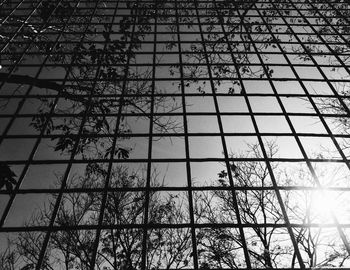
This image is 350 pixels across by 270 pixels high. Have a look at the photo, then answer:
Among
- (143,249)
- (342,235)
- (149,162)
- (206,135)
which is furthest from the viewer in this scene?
(206,135)

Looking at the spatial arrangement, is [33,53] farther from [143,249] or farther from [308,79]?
[308,79]

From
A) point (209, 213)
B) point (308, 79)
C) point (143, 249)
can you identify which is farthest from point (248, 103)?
point (209, 213)

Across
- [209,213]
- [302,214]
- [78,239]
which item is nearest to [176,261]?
[209,213]

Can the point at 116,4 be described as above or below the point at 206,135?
above

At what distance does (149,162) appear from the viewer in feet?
6.28

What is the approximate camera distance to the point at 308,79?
8.80ft

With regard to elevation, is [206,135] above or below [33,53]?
below

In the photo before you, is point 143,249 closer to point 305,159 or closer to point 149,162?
point 149,162

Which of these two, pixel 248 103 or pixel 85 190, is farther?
pixel 248 103

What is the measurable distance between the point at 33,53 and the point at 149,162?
1.85m

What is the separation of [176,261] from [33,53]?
1338 cm

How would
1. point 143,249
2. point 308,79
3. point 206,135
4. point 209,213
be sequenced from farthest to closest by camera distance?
point 209,213 → point 308,79 → point 206,135 → point 143,249

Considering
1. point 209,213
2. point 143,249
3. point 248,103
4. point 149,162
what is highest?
point 209,213

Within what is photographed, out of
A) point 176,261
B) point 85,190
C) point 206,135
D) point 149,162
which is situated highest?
point 176,261
